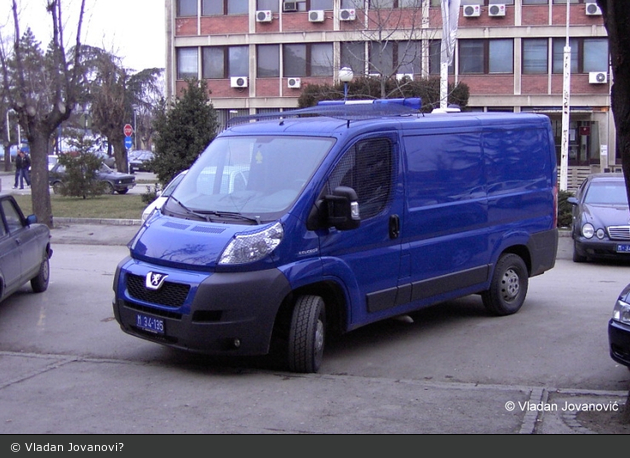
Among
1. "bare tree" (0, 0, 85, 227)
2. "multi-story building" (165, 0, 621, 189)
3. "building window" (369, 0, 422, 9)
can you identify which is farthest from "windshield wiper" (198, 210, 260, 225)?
"multi-story building" (165, 0, 621, 189)

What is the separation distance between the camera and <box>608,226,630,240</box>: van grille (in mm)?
14008

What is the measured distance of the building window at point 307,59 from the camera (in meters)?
42.2

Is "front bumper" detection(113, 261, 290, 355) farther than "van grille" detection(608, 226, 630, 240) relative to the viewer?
No

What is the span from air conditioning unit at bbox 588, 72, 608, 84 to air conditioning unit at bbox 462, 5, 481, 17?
6324 mm

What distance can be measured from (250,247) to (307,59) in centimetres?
3703

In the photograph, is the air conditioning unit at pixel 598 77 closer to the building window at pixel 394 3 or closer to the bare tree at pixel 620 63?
the building window at pixel 394 3

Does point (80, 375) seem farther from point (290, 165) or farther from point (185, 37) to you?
point (185, 37)

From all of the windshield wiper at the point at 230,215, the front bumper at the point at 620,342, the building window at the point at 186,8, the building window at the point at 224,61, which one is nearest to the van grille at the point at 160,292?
the windshield wiper at the point at 230,215

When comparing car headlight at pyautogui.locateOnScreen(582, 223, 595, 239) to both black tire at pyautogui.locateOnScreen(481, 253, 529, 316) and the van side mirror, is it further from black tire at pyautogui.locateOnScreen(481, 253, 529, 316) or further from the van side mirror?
the van side mirror

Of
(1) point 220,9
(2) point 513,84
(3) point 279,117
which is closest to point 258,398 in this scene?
(3) point 279,117

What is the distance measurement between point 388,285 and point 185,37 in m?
38.9

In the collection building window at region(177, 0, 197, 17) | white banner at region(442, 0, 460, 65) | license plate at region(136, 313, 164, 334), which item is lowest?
license plate at region(136, 313, 164, 334)

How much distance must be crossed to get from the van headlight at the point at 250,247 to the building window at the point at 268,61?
3741 cm

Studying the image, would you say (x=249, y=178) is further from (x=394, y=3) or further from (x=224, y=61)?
(x=224, y=61)
